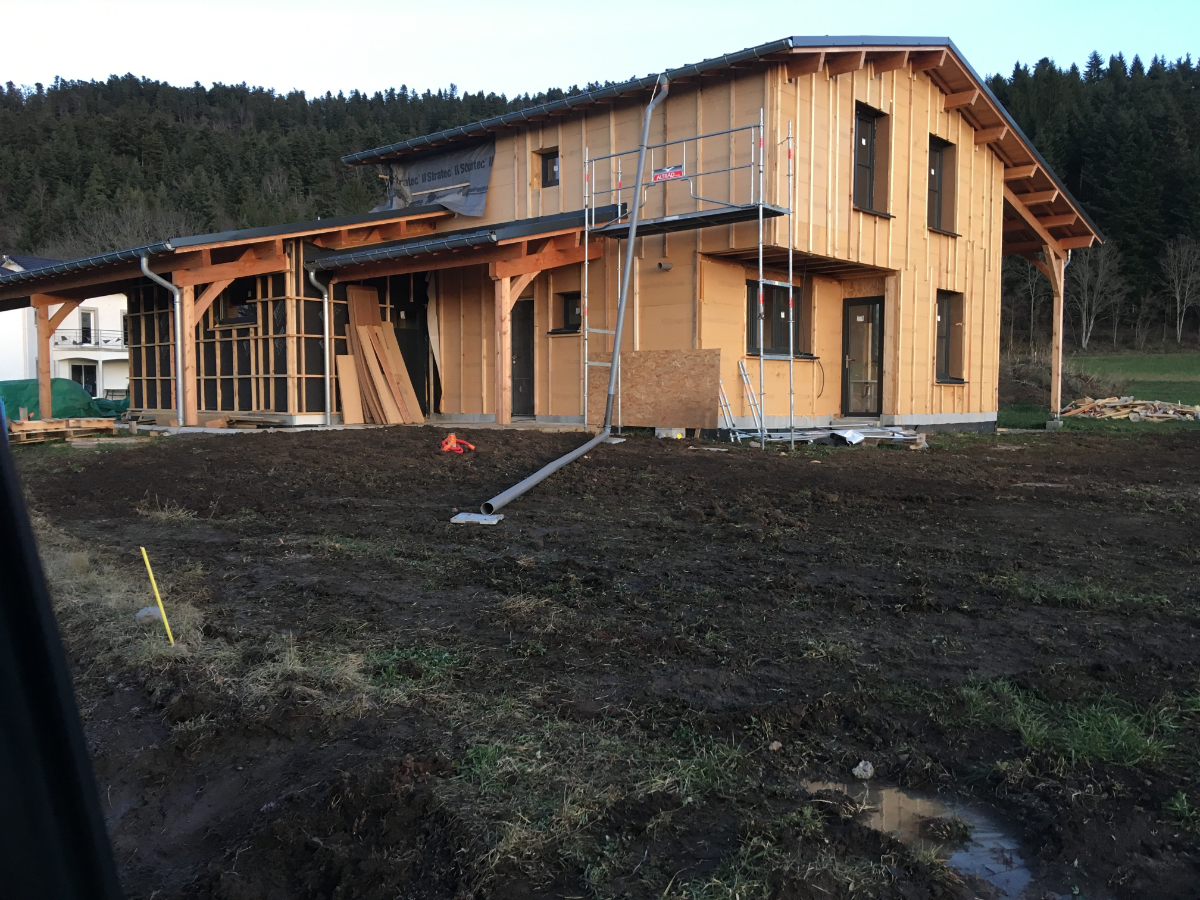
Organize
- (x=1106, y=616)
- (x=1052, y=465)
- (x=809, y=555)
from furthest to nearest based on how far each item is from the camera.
→ 1. (x=1052, y=465)
2. (x=809, y=555)
3. (x=1106, y=616)

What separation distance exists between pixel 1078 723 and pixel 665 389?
10800mm

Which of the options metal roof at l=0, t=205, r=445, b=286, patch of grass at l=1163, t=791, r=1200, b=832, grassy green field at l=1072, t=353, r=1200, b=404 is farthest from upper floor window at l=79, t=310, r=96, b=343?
patch of grass at l=1163, t=791, r=1200, b=832

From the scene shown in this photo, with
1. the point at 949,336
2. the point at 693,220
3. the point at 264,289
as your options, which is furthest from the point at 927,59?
the point at 264,289

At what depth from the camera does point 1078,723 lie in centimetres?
296

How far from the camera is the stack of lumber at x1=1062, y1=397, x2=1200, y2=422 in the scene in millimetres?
20969

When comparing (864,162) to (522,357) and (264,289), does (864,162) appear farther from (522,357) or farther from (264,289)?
(264,289)

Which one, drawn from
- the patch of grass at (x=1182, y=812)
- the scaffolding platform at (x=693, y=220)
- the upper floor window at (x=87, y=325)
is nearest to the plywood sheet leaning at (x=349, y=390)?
the scaffolding platform at (x=693, y=220)

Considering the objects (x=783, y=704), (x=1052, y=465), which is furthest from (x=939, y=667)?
(x=1052, y=465)

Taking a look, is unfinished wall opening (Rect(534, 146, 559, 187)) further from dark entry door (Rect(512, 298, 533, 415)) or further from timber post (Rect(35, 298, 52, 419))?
timber post (Rect(35, 298, 52, 419))

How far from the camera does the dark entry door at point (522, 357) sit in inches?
640

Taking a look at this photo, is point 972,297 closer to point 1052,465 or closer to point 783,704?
point 1052,465

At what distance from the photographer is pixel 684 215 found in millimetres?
12703

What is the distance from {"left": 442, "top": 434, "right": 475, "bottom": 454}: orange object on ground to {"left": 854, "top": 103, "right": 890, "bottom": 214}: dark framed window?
8.36 m

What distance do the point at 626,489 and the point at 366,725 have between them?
5818 mm
